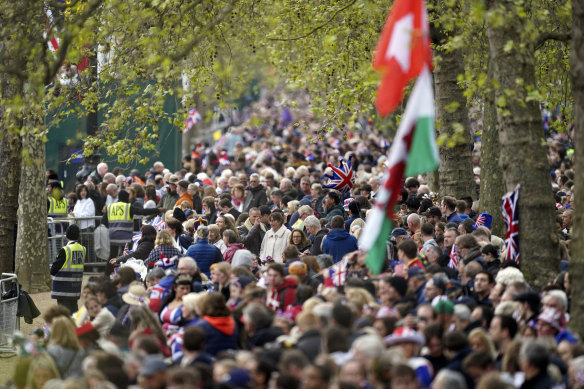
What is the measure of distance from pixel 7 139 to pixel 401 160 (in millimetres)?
9293

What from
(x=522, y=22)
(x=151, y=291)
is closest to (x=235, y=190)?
(x=151, y=291)

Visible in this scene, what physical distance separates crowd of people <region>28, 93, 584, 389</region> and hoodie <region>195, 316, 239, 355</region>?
0.01m

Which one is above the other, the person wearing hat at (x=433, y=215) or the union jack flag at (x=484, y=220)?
the person wearing hat at (x=433, y=215)

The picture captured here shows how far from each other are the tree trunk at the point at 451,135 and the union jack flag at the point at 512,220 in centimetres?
745

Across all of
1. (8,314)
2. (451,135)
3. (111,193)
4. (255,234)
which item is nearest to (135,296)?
(8,314)

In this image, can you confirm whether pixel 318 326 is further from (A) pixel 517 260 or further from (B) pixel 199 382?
(A) pixel 517 260

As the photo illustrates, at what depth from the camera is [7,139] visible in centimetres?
1669

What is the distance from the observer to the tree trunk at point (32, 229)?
18.1m

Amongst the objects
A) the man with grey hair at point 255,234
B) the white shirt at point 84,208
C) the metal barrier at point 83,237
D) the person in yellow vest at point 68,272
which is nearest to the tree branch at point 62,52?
the person in yellow vest at point 68,272

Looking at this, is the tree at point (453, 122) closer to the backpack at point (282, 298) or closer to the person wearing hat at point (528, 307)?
the backpack at point (282, 298)

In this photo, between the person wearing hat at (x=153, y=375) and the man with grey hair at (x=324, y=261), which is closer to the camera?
the person wearing hat at (x=153, y=375)

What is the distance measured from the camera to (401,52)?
29.8 ft

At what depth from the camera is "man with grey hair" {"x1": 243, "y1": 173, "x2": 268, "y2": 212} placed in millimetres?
19781

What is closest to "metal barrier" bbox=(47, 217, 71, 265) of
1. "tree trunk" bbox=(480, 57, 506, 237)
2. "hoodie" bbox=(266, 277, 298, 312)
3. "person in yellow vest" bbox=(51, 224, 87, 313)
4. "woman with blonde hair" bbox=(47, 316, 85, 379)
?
"person in yellow vest" bbox=(51, 224, 87, 313)
